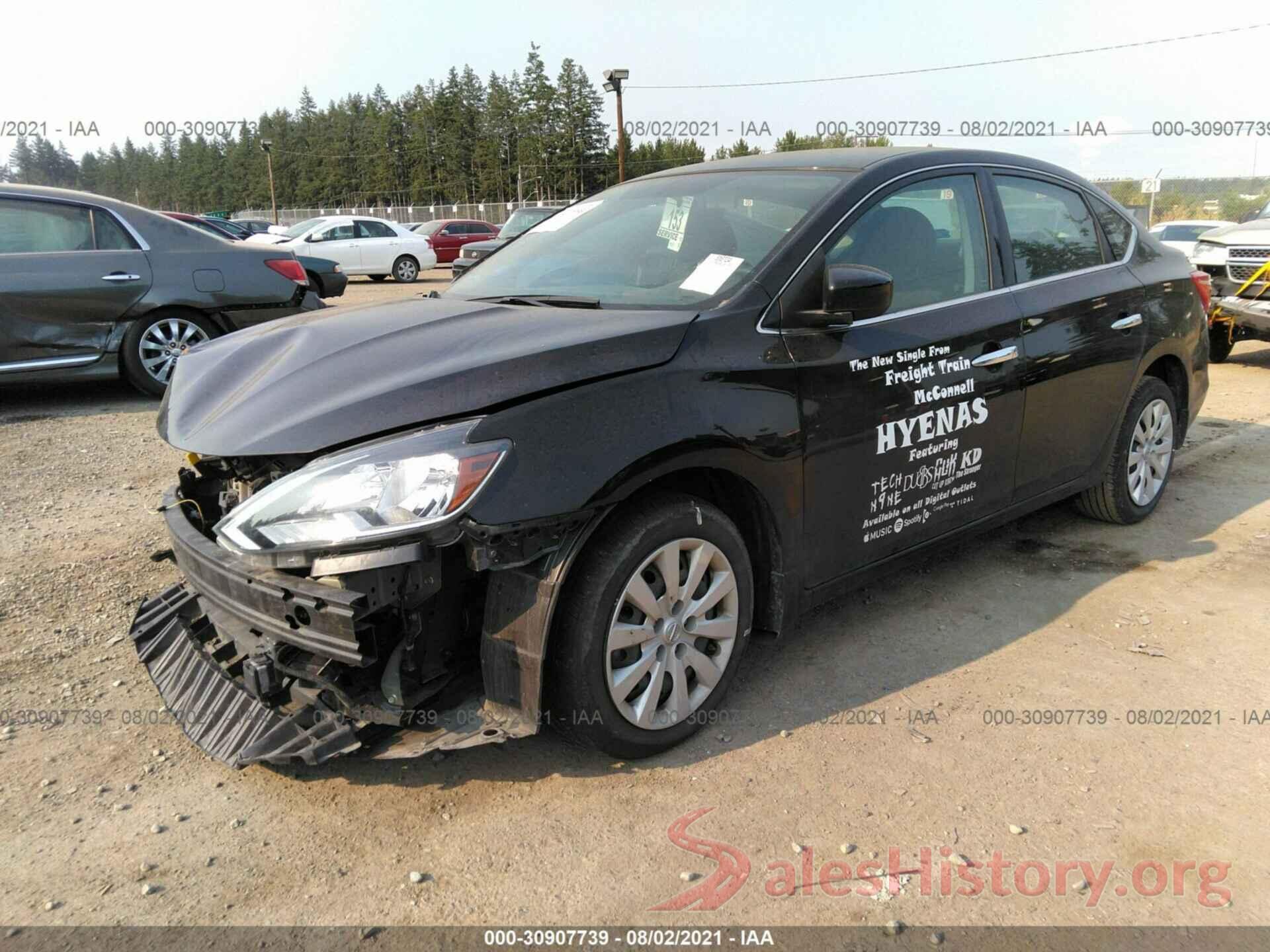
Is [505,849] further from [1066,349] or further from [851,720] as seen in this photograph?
[1066,349]

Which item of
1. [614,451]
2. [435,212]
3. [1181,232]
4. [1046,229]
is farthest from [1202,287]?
[435,212]

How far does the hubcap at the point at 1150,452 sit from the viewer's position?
465 centimetres

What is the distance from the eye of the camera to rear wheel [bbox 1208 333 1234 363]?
9789 mm

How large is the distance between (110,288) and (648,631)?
19.8ft

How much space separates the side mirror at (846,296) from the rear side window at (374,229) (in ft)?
65.4

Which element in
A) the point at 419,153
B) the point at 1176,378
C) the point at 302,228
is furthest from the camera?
the point at 419,153

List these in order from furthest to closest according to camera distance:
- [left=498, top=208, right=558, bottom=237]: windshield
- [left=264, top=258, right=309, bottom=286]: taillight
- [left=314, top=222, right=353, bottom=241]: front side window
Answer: [left=314, top=222, right=353, bottom=241]: front side window, [left=498, top=208, right=558, bottom=237]: windshield, [left=264, top=258, right=309, bottom=286]: taillight

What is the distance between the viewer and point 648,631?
2697mm

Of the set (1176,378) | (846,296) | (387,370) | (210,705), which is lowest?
(210,705)

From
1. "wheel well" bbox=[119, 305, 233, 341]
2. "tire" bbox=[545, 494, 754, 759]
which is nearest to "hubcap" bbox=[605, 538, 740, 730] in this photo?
"tire" bbox=[545, 494, 754, 759]

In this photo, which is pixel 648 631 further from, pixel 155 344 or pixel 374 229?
pixel 374 229

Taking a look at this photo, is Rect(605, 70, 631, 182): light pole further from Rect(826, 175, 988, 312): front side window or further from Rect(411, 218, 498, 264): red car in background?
Rect(826, 175, 988, 312): front side window

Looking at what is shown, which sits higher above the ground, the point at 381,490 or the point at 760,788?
the point at 381,490

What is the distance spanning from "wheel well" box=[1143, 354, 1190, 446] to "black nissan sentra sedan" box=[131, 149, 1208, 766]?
0.83 metres
